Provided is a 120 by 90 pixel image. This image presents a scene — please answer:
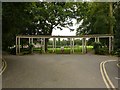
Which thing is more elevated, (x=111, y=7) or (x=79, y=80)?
(x=111, y=7)

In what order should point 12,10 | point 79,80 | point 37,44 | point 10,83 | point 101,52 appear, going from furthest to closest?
point 37,44
point 101,52
point 12,10
point 79,80
point 10,83

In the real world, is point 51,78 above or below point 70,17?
below

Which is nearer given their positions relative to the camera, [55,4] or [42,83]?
[42,83]

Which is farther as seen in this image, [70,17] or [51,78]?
[70,17]

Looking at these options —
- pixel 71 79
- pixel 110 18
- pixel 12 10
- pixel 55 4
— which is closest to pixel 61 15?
pixel 55 4

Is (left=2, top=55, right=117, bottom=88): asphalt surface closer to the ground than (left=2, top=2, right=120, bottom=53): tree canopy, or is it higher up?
closer to the ground

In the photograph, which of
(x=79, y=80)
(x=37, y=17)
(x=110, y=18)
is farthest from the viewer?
(x=37, y=17)

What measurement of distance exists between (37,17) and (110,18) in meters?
11.5

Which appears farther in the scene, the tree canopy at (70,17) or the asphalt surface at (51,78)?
the tree canopy at (70,17)

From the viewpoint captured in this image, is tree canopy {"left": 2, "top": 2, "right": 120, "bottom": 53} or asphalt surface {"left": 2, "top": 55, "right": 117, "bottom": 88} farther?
tree canopy {"left": 2, "top": 2, "right": 120, "bottom": 53}

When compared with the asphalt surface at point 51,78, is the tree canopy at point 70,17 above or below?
above

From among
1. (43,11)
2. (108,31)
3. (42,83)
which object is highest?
(43,11)

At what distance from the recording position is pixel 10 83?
14875mm

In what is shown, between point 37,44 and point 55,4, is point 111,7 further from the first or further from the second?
point 37,44
